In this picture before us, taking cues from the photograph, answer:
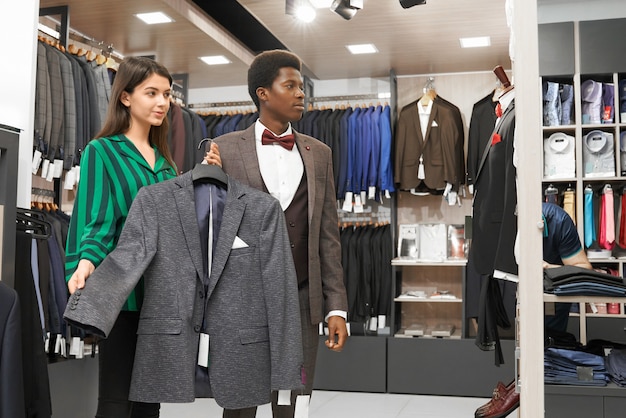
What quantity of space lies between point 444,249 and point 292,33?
7.66 ft

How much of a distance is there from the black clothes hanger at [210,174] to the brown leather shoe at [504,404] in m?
1.97

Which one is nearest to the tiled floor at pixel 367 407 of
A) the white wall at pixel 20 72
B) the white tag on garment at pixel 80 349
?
the white tag on garment at pixel 80 349

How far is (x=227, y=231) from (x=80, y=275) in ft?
1.44

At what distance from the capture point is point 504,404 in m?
3.52

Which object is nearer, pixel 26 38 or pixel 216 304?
pixel 216 304

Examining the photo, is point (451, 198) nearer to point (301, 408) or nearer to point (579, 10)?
point (579, 10)

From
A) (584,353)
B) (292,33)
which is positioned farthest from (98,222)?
(292,33)

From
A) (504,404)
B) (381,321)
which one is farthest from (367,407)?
(504,404)

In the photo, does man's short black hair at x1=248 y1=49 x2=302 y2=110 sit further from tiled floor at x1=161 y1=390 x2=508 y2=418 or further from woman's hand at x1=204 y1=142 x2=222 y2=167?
Result: tiled floor at x1=161 y1=390 x2=508 y2=418

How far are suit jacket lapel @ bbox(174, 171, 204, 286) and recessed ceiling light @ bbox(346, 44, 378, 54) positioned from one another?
3.88 m

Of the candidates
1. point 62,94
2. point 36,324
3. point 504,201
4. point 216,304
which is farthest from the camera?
point 62,94

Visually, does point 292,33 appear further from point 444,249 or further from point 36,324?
point 36,324

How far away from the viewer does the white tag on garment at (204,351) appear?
82.7 inches

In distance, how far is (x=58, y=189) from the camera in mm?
4531
